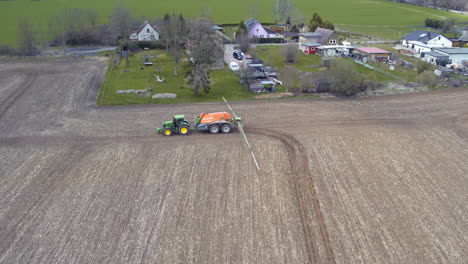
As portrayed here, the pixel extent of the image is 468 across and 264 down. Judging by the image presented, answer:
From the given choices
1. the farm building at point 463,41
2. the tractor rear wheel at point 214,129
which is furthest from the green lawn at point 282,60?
the farm building at point 463,41

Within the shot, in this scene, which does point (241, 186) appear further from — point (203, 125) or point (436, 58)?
point (436, 58)

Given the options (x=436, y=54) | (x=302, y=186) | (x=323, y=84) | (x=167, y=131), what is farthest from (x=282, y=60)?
(x=302, y=186)

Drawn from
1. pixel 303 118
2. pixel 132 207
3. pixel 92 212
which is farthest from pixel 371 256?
pixel 303 118

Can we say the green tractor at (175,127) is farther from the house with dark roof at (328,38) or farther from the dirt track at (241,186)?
the house with dark roof at (328,38)

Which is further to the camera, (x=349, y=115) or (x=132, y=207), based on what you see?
(x=349, y=115)

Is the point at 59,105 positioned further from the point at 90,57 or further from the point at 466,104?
the point at 466,104

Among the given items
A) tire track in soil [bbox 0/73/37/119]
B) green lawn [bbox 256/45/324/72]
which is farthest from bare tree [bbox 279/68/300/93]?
tire track in soil [bbox 0/73/37/119]
